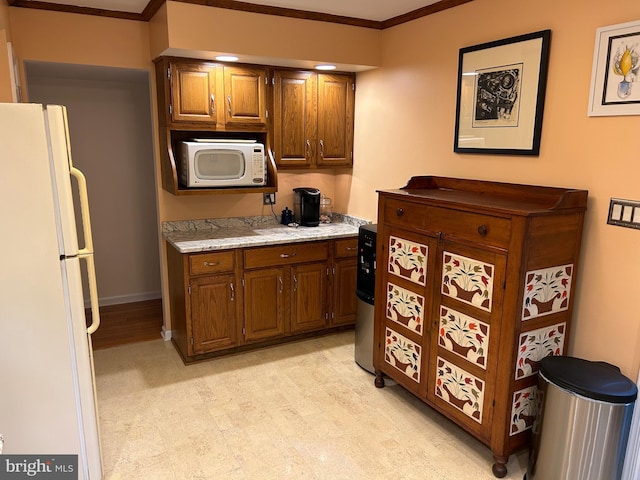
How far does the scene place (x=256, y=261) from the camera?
3.53 metres

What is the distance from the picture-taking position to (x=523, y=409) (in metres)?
2.34

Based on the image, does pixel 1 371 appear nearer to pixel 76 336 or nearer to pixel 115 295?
pixel 76 336

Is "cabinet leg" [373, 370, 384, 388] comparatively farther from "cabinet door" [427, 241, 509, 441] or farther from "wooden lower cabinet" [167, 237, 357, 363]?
"wooden lower cabinet" [167, 237, 357, 363]

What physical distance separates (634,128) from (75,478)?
3026 mm

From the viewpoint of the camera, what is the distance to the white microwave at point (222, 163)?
341cm

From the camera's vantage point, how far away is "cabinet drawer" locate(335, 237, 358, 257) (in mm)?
3836

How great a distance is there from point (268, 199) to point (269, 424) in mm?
2054

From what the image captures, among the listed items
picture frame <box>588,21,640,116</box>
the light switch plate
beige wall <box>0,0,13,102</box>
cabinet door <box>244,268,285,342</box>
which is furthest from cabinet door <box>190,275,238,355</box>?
picture frame <box>588,21,640,116</box>

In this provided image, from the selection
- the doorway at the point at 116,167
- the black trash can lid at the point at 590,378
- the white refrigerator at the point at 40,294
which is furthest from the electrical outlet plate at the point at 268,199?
the black trash can lid at the point at 590,378

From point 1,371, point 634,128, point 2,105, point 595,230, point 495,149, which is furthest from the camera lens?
point 495,149

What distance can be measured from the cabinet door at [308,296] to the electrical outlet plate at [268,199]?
807 millimetres

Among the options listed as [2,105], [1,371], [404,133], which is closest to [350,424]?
[1,371]

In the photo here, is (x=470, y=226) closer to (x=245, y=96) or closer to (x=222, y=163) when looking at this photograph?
(x=222, y=163)

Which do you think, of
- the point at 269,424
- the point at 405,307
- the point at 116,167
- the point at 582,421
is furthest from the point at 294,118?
the point at 582,421
